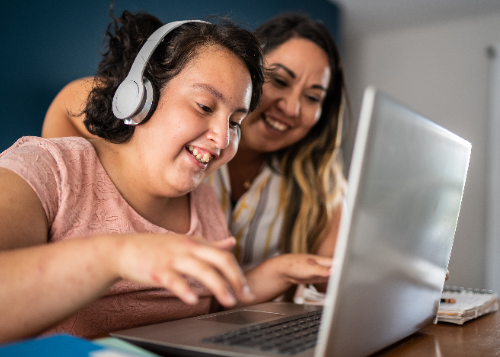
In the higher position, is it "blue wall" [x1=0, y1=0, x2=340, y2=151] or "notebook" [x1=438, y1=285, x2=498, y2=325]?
"blue wall" [x1=0, y1=0, x2=340, y2=151]

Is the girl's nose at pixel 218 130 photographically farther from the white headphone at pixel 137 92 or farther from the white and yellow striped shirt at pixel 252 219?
the white and yellow striped shirt at pixel 252 219

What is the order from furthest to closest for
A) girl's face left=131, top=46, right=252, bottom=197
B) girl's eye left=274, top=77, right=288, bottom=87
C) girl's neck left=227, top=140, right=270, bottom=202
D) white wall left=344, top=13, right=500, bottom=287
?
white wall left=344, top=13, right=500, bottom=287 < girl's neck left=227, top=140, right=270, bottom=202 < girl's eye left=274, top=77, right=288, bottom=87 < girl's face left=131, top=46, right=252, bottom=197

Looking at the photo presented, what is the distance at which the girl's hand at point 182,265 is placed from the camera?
18.5 inches

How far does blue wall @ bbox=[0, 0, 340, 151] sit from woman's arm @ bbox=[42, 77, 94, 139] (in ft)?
0.71

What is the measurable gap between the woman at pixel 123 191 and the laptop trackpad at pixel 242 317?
0.22ft

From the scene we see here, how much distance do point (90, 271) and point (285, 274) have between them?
65 cm

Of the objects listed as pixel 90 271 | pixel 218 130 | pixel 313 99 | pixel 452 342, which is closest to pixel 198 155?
pixel 218 130

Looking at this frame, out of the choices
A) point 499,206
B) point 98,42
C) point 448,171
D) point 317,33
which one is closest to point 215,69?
point 448,171

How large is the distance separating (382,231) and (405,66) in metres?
4.31

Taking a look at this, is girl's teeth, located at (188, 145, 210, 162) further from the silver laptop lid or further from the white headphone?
the silver laptop lid

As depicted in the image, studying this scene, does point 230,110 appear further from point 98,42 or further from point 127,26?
point 98,42

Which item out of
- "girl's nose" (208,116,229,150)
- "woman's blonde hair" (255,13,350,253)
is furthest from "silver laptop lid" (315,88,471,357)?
"woman's blonde hair" (255,13,350,253)

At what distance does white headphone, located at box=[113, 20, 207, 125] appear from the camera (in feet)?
2.89

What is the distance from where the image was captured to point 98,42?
203 cm
